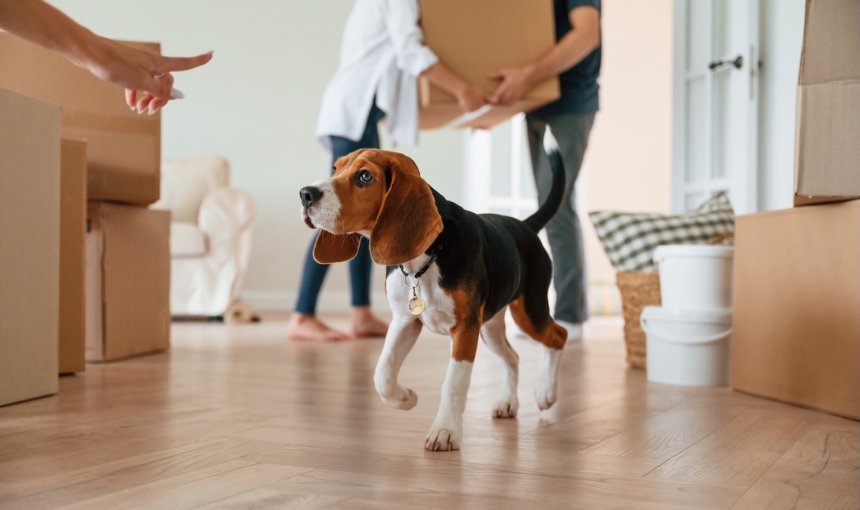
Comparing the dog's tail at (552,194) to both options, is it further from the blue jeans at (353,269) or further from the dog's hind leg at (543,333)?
the blue jeans at (353,269)

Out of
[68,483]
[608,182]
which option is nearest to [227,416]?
[68,483]

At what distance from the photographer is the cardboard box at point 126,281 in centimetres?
232

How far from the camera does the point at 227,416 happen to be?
1.47 m

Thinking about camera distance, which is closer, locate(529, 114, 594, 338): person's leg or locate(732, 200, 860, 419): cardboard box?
locate(732, 200, 860, 419): cardboard box

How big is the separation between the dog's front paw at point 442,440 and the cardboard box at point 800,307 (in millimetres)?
802

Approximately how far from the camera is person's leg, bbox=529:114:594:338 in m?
2.83

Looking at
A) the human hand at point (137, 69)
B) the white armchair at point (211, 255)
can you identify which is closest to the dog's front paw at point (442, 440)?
the human hand at point (137, 69)

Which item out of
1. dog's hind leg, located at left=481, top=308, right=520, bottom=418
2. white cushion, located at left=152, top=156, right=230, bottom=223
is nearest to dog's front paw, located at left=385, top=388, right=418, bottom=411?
dog's hind leg, located at left=481, top=308, right=520, bottom=418

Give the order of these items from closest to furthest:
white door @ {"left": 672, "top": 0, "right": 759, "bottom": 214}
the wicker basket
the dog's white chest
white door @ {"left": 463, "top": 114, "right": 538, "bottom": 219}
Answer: the dog's white chest
the wicker basket
white door @ {"left": 672, "top": 0, "right": 759, "bottom": 214}
white door @ {"left": 463, "top": 114, "right": 538, "bottom": 219}

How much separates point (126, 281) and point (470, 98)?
1125 millimetres

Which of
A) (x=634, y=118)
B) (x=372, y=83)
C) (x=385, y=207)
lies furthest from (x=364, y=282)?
(x=634, y=118)

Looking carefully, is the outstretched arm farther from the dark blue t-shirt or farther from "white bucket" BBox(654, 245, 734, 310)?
the dark blue t-shirt

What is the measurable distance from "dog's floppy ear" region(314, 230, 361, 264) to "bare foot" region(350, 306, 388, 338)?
2.02 m

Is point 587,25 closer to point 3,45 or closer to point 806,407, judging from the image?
point 806,407
